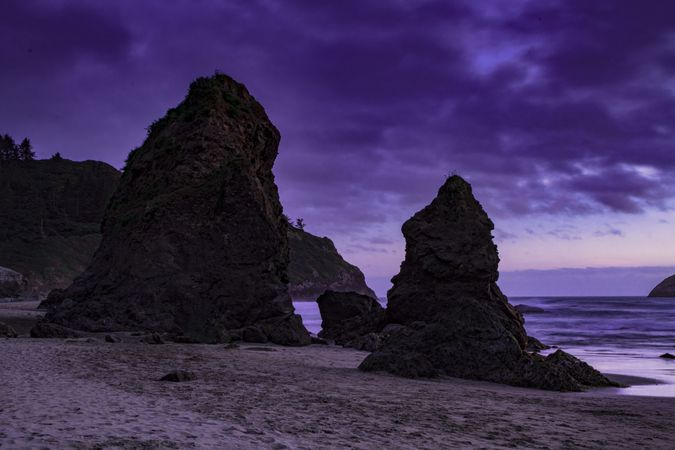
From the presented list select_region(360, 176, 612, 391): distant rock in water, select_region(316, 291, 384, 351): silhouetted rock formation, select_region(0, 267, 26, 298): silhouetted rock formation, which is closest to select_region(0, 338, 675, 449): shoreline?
select_region(360, 176, 612, 391): distant rock in water

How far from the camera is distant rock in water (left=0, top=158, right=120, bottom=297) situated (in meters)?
75.9

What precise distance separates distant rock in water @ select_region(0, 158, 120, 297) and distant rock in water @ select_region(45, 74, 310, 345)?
52517mm

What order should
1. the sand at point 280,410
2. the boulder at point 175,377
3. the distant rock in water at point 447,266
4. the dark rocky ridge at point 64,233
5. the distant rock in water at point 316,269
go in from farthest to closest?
the distant rock in water at point 316,269 → the dark rocky ridge at point 64,233 → the distant rock in water at point 447,266 → the boulder at point 175,377 → the sand at point 280,410

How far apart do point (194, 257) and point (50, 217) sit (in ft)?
311

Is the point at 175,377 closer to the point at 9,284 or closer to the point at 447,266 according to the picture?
the point at 447,266

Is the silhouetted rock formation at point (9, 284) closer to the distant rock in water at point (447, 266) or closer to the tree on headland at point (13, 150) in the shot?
the distant rock in water at point (447, 266)

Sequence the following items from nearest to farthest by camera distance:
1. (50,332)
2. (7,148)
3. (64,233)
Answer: (50,332) < (64,233) < (7,148)

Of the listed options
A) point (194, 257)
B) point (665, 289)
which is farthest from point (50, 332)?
point (665, 289)

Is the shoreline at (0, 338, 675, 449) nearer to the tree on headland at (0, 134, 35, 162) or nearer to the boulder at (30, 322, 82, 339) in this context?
the boulder at (30, 322, 82, 339)

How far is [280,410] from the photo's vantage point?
6762 mm

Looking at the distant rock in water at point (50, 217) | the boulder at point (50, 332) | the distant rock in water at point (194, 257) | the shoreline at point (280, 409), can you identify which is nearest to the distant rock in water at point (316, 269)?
the distant rock in water at point (50, 217)

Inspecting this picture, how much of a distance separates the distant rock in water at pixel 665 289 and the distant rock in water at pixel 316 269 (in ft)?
303

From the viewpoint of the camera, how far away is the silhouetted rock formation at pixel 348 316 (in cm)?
2519

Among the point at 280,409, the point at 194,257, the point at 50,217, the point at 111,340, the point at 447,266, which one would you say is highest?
the point at 50,217
